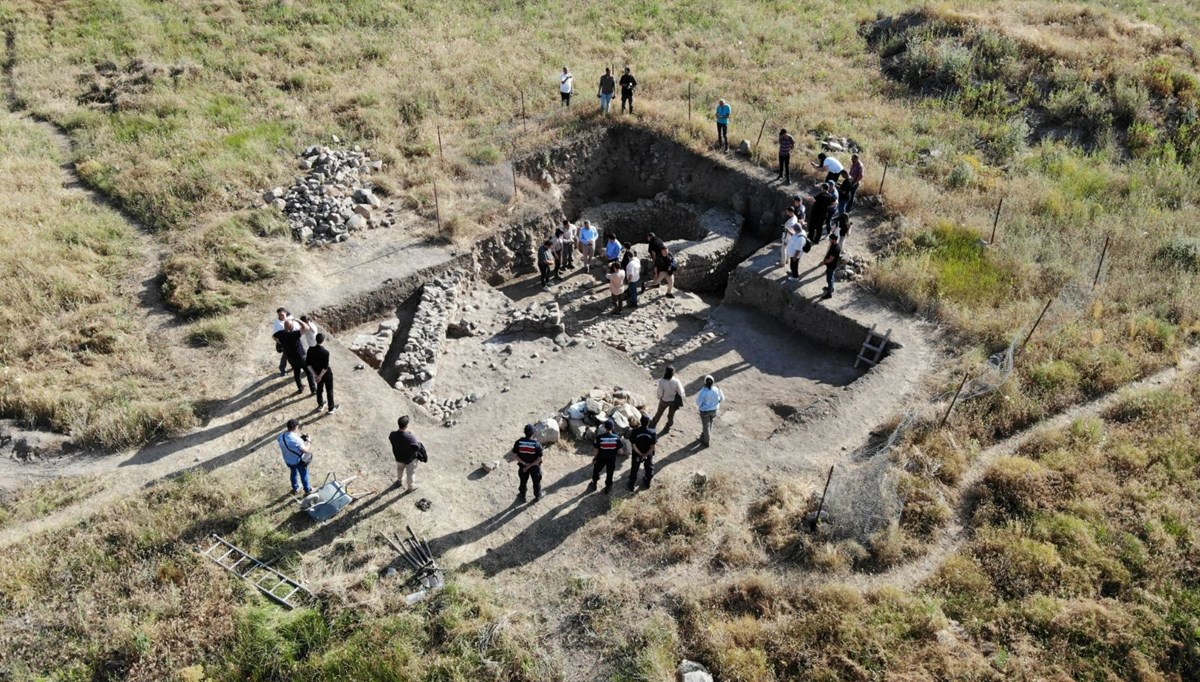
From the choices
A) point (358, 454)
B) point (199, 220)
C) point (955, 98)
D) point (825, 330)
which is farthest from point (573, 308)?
point (955, 98)

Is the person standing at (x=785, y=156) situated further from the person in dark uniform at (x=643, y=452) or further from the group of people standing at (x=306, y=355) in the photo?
the group of people standing at (x=306, y=355)

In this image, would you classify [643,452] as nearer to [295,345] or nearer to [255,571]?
[255,571]

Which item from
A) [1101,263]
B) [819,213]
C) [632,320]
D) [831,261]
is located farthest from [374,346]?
[1101,263]

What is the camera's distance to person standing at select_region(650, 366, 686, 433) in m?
12.7

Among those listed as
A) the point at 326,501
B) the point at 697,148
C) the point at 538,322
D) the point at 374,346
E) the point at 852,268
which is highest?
the point at 697,148

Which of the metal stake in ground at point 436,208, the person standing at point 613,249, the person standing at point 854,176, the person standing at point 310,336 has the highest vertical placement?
the person standing at point 854,176

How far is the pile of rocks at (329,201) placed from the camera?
59.0 feet

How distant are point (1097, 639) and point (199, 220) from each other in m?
18.3

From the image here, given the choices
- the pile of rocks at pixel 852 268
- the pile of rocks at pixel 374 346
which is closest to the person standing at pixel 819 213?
the pile of rocks at pixel 852 268

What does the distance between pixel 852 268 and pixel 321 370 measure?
11.1 metres

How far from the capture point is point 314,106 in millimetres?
22625

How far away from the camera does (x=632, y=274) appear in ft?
58.1

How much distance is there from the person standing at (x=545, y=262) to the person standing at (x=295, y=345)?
21.9ft

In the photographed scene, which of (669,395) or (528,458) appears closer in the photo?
(528,458)
